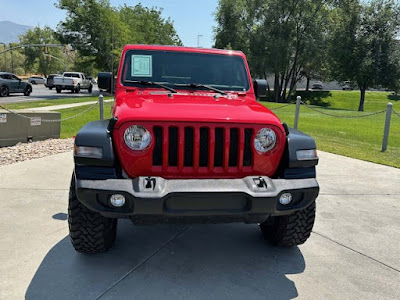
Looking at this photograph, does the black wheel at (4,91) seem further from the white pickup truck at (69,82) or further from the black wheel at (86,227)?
the black wheel at (86,227)

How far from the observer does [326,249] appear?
350 cm

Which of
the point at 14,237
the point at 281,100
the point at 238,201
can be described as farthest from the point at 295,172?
the point at 281,100

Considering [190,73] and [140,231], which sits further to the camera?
[190,73]

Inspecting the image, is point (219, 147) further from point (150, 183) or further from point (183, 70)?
point (183, 70)

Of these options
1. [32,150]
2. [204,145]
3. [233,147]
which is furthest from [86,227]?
[32,150]

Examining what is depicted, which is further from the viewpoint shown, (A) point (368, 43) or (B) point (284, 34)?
(B) point (284, 34)

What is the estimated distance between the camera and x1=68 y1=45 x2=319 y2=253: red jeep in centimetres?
256

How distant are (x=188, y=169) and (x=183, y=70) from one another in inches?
62.8

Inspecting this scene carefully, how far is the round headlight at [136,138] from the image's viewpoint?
2.71 metres

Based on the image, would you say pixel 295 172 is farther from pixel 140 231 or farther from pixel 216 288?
pixel 140 231

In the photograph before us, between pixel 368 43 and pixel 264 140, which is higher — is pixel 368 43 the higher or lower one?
A: the higher one

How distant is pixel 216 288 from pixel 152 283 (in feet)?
1.58

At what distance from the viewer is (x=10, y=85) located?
85.6 feet

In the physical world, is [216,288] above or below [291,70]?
below
